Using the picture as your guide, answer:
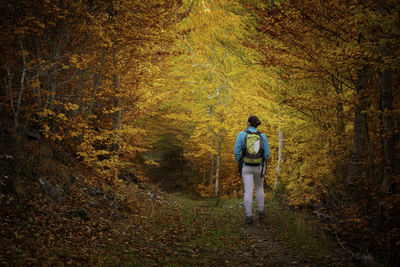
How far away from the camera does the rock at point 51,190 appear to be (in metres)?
4.47

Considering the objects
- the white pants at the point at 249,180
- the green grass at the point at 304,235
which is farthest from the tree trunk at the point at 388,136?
the white pants at the point at 249,180

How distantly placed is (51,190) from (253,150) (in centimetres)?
410

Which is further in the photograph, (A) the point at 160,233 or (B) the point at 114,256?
(A) the point at 160,233

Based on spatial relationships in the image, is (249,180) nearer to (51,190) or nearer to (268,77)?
(51,190)

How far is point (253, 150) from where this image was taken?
17.9 feet

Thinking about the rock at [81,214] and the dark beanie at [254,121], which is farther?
the dark beanie at [254,121]

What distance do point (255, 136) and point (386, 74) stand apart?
258 centimetres

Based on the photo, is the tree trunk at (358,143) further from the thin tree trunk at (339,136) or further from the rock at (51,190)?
the rock at (51,190)

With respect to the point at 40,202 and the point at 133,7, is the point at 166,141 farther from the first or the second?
the point at 40,202

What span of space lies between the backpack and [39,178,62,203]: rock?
3.81m

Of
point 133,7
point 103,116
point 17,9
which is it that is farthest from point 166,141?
point 17,9

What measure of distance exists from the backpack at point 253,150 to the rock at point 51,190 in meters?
3.81

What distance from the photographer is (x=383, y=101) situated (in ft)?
12.2

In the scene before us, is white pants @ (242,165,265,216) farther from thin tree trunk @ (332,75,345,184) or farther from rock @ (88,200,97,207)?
rock @ (88,200,97,207)
